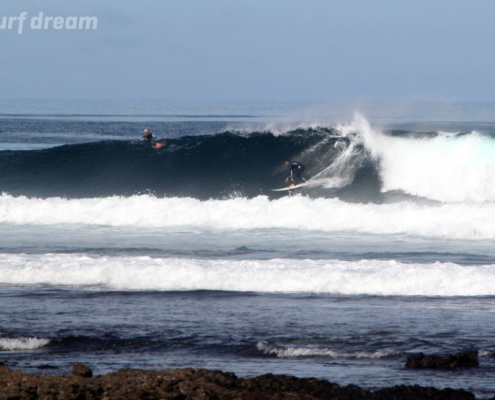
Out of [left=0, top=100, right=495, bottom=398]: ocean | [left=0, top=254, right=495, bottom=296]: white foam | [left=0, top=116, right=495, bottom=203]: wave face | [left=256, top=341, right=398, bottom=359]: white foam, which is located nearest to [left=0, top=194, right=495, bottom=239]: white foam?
[left=0, top=100, right=495, bottom=398]: ocean

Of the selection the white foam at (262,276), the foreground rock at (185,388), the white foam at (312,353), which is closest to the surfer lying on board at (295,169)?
the white foam at (262,276)

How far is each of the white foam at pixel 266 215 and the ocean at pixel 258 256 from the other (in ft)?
0.16

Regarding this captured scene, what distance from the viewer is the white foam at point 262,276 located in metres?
8.67

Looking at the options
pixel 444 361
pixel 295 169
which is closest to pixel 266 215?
pixel 295 169

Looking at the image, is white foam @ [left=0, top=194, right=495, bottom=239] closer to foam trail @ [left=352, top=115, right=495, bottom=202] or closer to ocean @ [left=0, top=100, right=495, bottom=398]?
ocean @ [left=0, top=100, right=495, bottom=398]

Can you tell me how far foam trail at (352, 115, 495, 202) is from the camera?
18.0 m

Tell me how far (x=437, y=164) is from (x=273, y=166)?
5053 mm

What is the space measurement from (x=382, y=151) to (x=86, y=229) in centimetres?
986

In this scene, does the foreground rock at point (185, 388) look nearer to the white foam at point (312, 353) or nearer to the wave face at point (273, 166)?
the white foam at point (312, 353)

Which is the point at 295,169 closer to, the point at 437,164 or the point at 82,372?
the point at 437,164

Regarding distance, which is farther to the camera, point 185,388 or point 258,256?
point 258,256

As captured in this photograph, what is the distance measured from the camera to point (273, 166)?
65.7 feet

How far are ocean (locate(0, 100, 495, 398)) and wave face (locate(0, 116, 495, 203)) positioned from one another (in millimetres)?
66

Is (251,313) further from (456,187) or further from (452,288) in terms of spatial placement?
(456,187)
